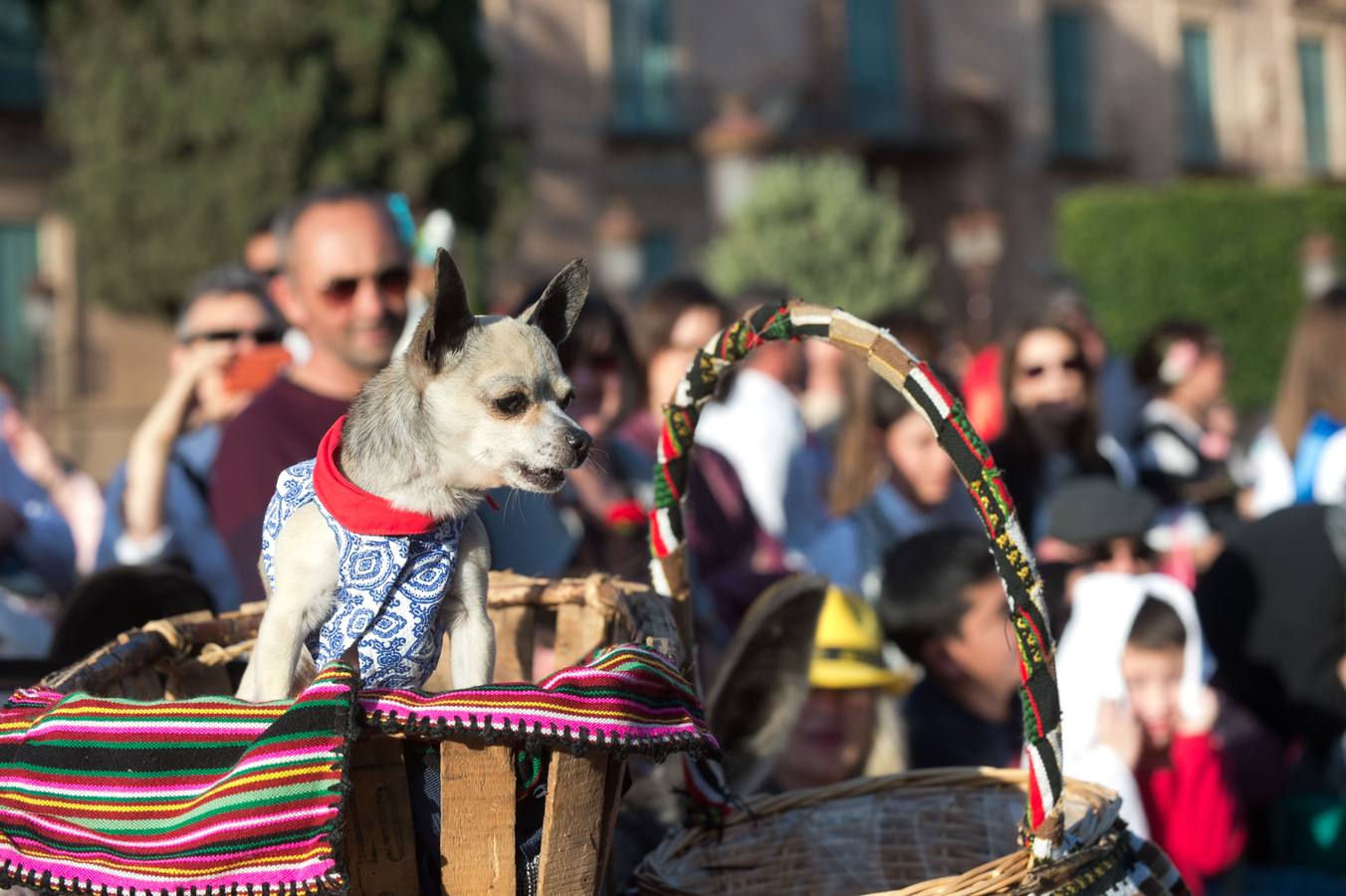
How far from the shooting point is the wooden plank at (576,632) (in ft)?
7.58

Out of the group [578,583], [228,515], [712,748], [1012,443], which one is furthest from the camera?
[1012,443]

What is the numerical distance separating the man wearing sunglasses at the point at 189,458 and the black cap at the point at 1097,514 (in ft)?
7.91

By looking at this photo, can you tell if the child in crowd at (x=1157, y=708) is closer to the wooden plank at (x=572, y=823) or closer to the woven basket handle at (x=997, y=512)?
the woven basket handle at (x=997, y=512)

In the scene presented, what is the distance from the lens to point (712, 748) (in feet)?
5.78

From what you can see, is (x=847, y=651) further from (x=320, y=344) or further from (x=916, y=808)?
(x=320, y=344)

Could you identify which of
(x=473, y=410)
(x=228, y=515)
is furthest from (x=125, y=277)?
(x=473, y=410)

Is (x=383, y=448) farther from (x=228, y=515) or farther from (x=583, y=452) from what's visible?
(x=228, y=515)

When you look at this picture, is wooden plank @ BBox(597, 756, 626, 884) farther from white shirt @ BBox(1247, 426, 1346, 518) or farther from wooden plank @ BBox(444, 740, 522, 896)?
white shirt @ BBox(1247, 426, 1346, 518)

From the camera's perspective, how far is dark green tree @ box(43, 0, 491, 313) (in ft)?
58.4

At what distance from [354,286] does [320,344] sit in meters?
0.15

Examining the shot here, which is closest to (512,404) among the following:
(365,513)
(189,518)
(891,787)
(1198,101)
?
(365,513)

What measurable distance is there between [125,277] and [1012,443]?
15411 mm

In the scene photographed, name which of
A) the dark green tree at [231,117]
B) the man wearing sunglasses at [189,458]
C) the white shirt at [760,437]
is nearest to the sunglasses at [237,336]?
the man wearing sunglasses at [189,458]

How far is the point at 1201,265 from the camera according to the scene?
23.0 meters
